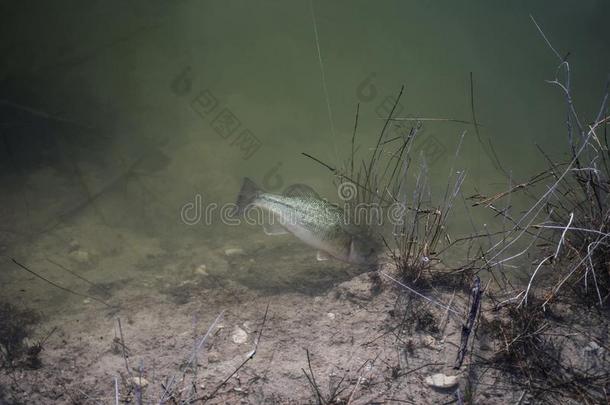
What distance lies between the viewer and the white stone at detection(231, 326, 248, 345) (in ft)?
9.05

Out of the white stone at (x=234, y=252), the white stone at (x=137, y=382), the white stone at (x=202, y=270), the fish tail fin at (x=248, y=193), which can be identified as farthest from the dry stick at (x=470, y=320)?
the white stone at (x=234, y=252)

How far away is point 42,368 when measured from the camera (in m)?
2.55

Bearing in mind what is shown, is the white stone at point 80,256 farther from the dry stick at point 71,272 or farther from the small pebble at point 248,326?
the small pebble at point 248,326

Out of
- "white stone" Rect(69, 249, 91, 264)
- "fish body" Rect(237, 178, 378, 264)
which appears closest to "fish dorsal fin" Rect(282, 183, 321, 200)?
"fish body" Rect(237, 178, 378, 264)

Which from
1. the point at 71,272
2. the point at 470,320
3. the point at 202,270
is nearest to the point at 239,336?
the point at 470,320

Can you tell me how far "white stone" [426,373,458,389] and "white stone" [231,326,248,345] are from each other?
1.24m

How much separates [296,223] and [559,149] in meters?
9.25

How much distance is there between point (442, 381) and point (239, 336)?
1368mm

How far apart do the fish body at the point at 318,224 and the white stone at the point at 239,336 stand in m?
1.32

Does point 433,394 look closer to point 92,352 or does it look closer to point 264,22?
point 92,352

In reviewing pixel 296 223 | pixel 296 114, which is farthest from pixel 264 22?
pixel 296 223

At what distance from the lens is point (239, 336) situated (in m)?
2.81

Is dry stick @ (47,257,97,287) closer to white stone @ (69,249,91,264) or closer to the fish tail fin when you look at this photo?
white stone @ (69,249,91,264)

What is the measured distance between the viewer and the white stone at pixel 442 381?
221 centimetres
